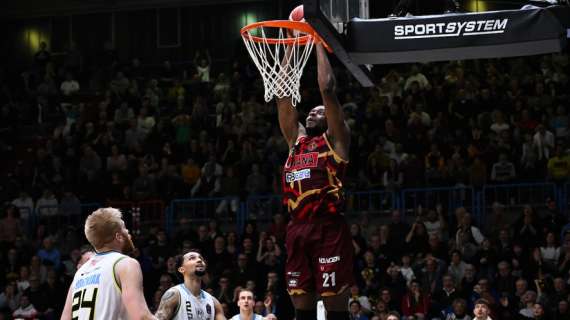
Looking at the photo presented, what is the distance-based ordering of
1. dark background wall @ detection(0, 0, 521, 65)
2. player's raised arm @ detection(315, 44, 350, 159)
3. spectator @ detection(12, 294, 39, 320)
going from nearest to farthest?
player's raised arm @ detection(315, 44, 350, 159), spectator @ detection(12, 294, 39, 320), dark background wall @ detection(0, 0, 521, 65)

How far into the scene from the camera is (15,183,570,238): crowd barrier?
63.1ft

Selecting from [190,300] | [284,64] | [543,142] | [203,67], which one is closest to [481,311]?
[190,300]

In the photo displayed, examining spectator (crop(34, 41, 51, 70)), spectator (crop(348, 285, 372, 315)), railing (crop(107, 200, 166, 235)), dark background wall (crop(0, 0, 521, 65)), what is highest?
dark background wall (crop(0, 0, 521, 65))

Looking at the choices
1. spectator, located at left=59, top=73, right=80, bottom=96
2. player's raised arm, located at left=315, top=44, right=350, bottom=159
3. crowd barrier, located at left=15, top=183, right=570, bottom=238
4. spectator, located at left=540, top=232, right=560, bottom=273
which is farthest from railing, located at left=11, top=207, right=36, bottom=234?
player's raised arm, located at left=315, top=44, right=350, bottom=159

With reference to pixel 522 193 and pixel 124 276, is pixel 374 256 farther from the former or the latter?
pixel 124 276

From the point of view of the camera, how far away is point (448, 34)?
403 inches

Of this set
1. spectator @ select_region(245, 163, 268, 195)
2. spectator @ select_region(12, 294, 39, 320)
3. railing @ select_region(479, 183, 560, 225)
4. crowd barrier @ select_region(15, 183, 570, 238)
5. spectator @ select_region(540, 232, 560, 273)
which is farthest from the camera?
spectator @ select_region(245, 163, 268, 195)

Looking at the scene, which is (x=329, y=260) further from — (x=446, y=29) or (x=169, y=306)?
(x=169, y=306)

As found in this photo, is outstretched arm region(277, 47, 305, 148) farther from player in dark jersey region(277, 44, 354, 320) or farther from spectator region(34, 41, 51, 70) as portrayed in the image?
spectator region(34, 41, 51, 70)

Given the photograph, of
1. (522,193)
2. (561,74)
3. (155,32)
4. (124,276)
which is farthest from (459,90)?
(124,276)

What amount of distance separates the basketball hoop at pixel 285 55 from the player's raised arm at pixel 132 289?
289 cm

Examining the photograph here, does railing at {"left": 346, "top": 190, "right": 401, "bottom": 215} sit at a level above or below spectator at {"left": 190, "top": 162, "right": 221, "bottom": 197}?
below

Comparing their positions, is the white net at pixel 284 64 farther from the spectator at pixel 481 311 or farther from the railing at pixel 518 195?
the railing at pixel 518 195

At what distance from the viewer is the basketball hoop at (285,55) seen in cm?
952
